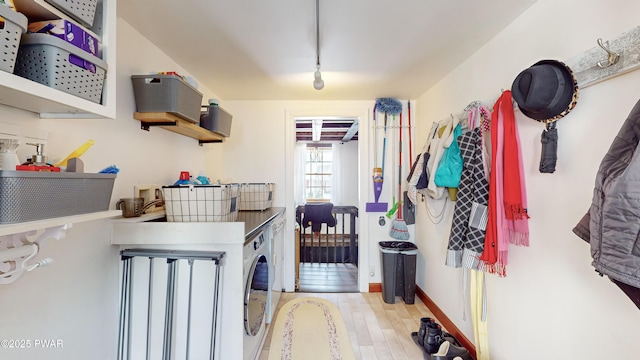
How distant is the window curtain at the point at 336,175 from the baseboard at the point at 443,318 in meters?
3.35

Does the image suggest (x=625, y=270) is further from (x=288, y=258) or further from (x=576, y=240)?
(x=288, y=258)

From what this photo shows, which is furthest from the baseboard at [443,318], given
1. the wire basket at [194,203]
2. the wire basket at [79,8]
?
the wire basket at [79,8]

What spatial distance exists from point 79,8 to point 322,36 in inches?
46.1

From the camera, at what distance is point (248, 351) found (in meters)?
1.49

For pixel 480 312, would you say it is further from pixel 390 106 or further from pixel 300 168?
pixel 300 168

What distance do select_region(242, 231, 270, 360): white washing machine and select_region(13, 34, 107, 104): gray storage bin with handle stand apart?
93 cm

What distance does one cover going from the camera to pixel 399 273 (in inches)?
106

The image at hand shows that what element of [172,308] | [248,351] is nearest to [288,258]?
[248,351]

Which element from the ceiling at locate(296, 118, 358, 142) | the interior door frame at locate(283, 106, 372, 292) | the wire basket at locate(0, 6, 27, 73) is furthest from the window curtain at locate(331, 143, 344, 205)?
the wire basket at locate(0, 6, 27, 73)

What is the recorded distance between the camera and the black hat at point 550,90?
3.53ft

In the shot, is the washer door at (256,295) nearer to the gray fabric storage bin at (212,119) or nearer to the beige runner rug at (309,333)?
the beige runner rug at (309,333)

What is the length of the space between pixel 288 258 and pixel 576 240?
2.42 metres

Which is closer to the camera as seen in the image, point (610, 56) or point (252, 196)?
point (610, 56)

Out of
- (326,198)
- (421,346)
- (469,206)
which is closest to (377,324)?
(421,346)
